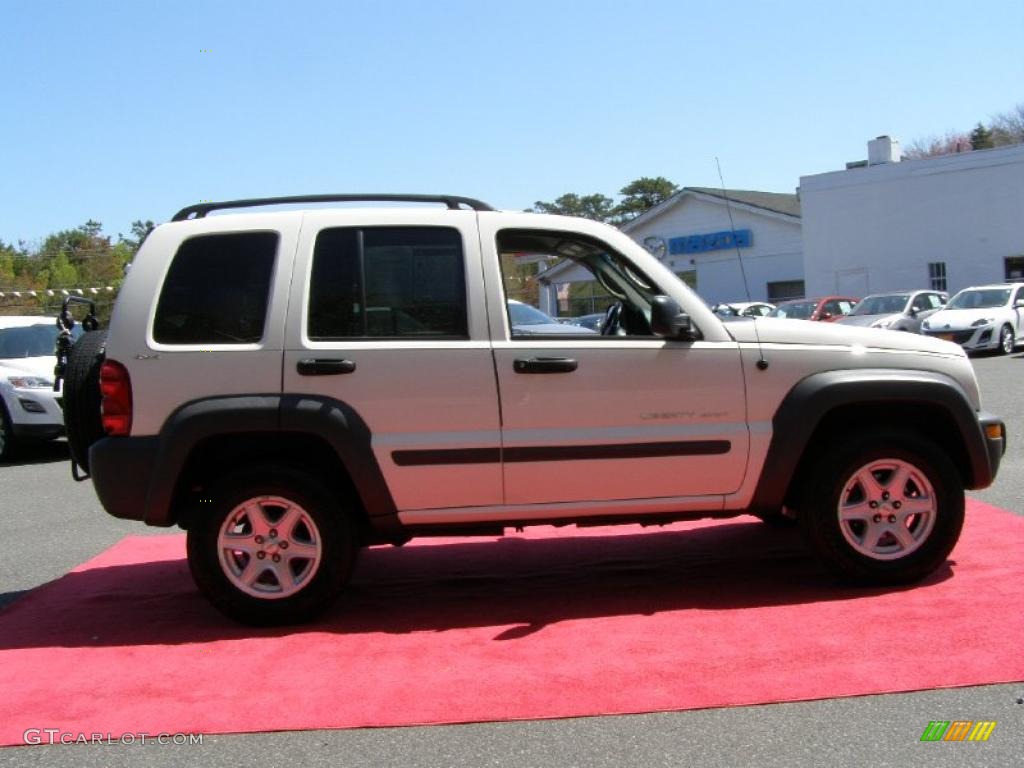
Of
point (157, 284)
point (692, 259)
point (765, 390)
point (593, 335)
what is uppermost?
point (692, 259)

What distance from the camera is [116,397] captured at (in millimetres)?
5031

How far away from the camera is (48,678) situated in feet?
15.2

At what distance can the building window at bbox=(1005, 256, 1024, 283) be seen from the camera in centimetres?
3133

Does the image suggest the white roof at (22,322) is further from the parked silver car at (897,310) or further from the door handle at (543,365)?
the parked silver car at (897,310)

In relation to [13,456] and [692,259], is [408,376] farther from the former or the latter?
[692,259]

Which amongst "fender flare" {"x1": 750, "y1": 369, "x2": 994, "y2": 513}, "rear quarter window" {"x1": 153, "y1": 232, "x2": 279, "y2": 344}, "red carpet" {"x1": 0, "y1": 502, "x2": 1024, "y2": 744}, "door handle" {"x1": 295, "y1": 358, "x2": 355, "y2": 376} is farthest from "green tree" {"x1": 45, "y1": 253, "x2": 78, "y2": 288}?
"fender flare" {"x1": 750, "y1": 369, "x2": 994, "y2": 513}

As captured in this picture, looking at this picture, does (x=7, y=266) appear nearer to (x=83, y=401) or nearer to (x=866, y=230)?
(x=866, y=230)

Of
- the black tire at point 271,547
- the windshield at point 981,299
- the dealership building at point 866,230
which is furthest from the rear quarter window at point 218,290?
the dealership building at point 866,230

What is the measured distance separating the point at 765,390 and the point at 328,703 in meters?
2.58

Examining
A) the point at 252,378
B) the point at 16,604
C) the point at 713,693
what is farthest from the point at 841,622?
the point at 16,604

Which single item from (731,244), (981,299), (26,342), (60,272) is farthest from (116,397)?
(60,272)

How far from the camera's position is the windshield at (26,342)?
12.9 m

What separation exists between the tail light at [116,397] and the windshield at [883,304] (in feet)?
68.8

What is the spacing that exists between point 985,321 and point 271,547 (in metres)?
19.9
